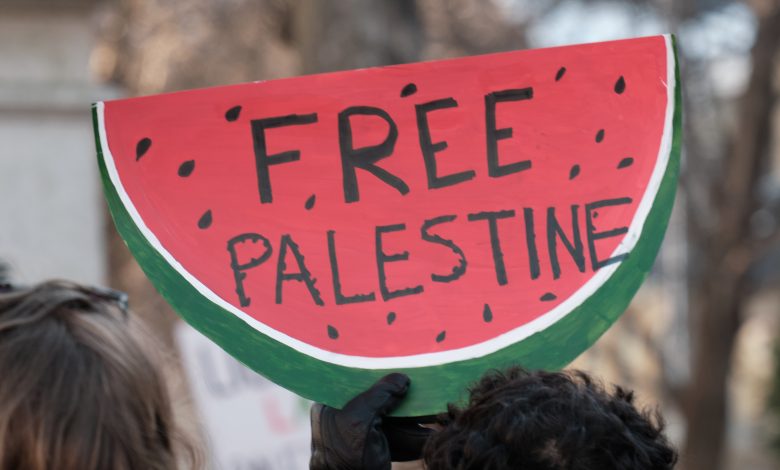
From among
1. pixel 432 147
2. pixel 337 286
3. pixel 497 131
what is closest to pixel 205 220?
pixel 337 286

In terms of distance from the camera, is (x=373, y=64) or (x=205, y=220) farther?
(x=373, y=64)

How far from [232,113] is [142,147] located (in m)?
0.15

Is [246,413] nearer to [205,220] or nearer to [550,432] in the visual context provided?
[205,220]

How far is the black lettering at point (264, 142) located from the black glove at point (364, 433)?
37 cm

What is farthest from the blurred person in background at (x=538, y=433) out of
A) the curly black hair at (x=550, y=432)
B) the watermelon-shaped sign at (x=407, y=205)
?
the watermelon-shaped sign at (x=407, y=205)

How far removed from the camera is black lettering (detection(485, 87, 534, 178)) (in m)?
1.74

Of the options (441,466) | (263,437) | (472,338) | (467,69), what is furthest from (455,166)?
(263,437)

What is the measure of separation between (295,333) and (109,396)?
33 centimetres

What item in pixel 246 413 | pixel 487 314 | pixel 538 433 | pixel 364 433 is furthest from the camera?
pixel 246 413

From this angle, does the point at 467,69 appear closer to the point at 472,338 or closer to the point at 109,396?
the point at 472,338

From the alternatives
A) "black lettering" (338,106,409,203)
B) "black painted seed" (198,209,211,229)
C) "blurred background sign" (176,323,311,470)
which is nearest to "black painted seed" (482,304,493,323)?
"black lettering" (338,106,409,203)

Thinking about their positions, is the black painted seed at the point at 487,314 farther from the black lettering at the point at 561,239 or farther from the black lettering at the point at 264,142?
the black lettering at the point at 264,142

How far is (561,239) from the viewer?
1.72 m

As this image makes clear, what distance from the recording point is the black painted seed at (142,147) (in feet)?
5.73
